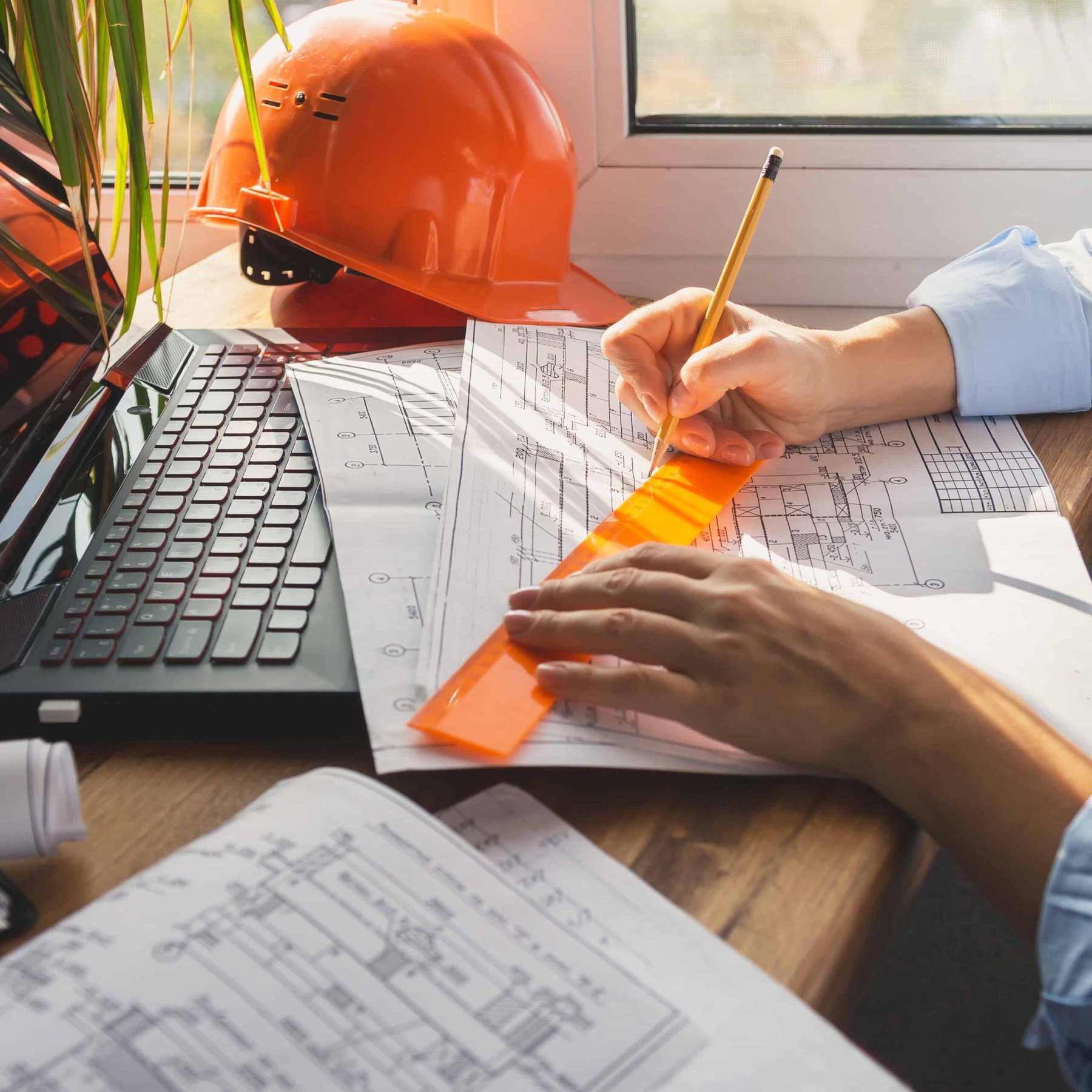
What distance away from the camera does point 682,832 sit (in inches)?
16.1

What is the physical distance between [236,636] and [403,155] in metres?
0.45

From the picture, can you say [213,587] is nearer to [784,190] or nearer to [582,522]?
[582,522]

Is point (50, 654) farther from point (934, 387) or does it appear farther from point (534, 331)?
point (934, 387)

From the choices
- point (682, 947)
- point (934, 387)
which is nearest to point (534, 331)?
point (934, 387)

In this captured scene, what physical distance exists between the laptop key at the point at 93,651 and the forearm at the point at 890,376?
0.45 m

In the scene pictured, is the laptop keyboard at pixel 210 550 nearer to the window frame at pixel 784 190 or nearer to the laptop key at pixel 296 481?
the laptop key at pixel 296 481

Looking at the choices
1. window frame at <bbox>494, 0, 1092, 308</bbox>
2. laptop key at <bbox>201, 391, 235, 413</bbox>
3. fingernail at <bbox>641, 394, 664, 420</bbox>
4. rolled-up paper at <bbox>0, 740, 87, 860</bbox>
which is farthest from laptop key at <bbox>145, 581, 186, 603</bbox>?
window frame at <bbox>494, 0, 1092, 308</bbox>

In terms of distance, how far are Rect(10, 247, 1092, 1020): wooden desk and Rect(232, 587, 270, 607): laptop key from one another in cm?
6

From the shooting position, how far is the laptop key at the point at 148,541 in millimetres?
537

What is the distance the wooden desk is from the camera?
37 cm

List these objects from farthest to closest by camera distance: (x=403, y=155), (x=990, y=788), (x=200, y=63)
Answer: (x=200, y=63)
(x=403, y=155)
(x=990, y=788)

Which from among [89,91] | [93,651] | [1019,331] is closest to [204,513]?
[93,651]

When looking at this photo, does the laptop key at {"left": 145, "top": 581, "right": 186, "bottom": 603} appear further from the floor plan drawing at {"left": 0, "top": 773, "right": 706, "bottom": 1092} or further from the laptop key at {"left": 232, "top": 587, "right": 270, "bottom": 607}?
the floor plan drawing at {"left": 0, "top": 773, "right": 706, "bottom": 1092}

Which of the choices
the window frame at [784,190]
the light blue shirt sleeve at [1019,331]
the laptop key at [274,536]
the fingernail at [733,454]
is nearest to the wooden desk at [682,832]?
the laptop key at [274,536]
